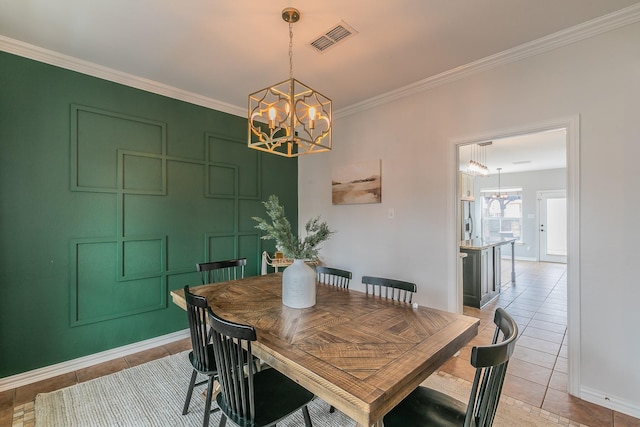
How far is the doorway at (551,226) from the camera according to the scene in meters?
7.78

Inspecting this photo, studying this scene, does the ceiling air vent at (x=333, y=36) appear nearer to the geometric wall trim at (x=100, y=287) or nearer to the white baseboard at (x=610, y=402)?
the geometric wall trim at (x=100, y=287)

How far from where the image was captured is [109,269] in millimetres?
2658

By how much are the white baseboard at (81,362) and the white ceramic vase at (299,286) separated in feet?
6.74

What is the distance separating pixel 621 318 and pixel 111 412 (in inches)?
139

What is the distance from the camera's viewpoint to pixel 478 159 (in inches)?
240

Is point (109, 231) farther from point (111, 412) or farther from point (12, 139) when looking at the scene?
point (111, 412)

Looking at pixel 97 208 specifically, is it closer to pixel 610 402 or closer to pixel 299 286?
pixel 299 286

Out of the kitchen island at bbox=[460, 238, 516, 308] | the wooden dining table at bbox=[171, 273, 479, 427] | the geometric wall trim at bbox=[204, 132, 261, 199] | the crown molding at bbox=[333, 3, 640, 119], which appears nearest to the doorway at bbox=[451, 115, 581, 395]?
the crown molding at bbox=[333, 3, 640, 119]

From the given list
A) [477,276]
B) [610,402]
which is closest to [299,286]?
[610,402]

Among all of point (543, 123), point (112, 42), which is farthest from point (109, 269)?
point (543, 123)

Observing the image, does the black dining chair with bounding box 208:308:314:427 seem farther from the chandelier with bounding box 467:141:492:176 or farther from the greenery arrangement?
the chandelier with bounding box 467:141:492:176

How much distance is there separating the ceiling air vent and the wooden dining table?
1.92m

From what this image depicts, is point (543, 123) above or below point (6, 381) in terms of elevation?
above

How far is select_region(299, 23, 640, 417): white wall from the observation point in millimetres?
1899
